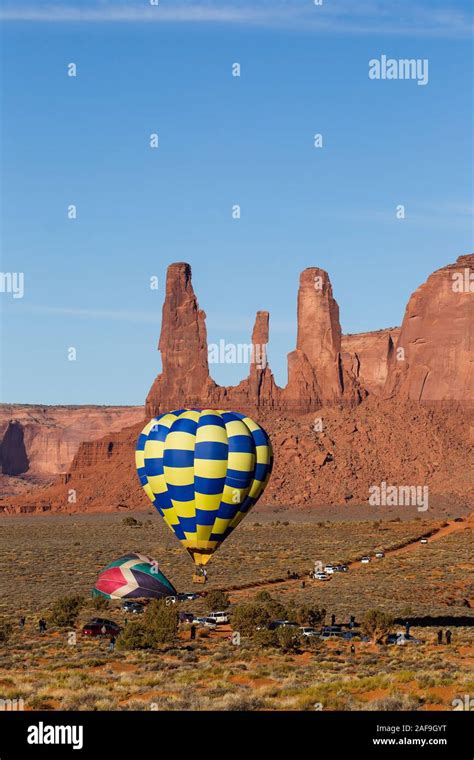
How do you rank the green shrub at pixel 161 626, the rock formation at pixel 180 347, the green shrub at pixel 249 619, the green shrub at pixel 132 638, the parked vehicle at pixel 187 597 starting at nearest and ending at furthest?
the green shrub at pixel 132 638
the green shrub at pixel 161 626
the green shrub at pixel 249 619
the parked vehicle at pixel 187 597
the rock formation at pixel 180 347

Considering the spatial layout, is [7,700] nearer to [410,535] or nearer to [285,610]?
[285,610]

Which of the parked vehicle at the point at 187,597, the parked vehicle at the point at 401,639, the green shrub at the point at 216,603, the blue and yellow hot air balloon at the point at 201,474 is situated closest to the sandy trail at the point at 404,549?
the parked vehicle at the point at 187,597

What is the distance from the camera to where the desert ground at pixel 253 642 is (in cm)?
2881

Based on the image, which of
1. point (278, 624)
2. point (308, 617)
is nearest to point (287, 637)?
point (278, 624)

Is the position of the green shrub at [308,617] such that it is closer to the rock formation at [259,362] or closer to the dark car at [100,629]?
the dark car at [100,629]

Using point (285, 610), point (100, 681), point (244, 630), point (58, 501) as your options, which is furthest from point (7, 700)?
point (58, 501)

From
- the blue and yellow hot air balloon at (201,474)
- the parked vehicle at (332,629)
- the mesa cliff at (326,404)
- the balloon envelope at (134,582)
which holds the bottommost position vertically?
the parked vehicle at (332,629)

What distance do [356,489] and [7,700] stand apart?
404ft

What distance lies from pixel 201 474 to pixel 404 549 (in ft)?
156

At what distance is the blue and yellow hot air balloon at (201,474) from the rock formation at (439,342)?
404 feet

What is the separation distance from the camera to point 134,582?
50000mm

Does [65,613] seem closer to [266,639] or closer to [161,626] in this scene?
[161,626]

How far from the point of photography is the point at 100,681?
30938mm
